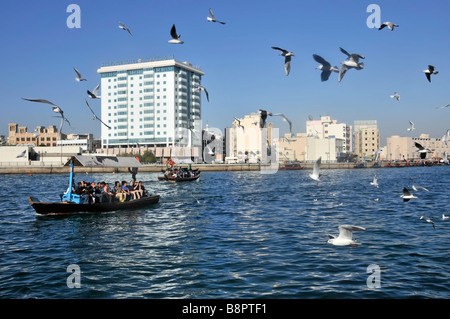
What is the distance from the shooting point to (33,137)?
572 feet

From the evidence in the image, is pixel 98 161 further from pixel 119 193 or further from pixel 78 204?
pixel 78 204

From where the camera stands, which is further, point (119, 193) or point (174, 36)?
point (119, 193)

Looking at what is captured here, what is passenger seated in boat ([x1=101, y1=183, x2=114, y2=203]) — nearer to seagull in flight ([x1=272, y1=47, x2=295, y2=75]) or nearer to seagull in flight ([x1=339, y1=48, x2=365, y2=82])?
seagull in flight ([x1=272, y1=47, x2=295, y2=75])

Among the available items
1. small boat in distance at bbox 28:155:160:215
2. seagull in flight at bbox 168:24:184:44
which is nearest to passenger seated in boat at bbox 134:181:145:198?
small boat in distance at bbox 28:155:160:215

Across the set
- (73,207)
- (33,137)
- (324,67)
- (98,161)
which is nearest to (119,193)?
(73,207)

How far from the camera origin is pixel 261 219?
23625 mm

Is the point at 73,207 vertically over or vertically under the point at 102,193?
under

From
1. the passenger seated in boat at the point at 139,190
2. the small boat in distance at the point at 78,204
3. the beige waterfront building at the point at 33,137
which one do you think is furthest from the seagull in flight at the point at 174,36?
the beige waterfront building at the point at 33,137

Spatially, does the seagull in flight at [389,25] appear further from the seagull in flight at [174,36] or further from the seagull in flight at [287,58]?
the seagull in flight at [174,36]

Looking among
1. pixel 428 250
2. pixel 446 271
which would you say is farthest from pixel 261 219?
pixel 446 271

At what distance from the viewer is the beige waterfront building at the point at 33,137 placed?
172 metres

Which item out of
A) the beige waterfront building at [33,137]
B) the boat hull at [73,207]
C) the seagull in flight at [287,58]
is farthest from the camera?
the beige waterfront building at [33,137]

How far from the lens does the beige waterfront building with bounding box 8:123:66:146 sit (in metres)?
172
